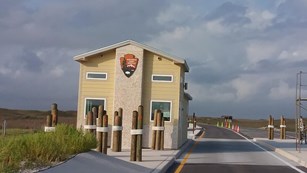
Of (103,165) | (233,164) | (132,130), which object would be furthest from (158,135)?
(103,165)

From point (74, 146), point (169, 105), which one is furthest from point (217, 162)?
point (74, 146)

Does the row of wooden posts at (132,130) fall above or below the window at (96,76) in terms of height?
below

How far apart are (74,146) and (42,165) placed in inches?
121

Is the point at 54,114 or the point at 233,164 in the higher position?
the point at 54,114

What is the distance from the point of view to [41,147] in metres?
14.1

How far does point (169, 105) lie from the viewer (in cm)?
2848

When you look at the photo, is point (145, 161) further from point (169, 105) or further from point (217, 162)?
point (169, 105)

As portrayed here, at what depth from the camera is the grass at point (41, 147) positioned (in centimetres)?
1195

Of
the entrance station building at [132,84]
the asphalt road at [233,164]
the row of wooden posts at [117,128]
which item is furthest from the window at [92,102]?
the asphalt road at [233,164]

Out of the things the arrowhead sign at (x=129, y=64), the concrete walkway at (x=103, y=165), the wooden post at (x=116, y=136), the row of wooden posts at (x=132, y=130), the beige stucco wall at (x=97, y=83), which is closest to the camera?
the concrete walkway at (x=103, y=165)

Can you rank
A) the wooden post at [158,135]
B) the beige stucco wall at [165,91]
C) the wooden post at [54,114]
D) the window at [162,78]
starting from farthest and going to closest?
the window at [162,78] < the beige stucco wall at [165,91] < the wooden post at [158,135] < the wooden post at [54,114]

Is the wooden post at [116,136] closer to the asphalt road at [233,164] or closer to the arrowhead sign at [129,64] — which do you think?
the asphalt road at [233,164]

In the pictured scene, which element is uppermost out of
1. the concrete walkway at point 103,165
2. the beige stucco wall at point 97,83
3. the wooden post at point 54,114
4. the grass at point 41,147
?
the beige stucco wall at point 97,83

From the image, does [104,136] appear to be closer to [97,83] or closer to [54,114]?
[54,114]
